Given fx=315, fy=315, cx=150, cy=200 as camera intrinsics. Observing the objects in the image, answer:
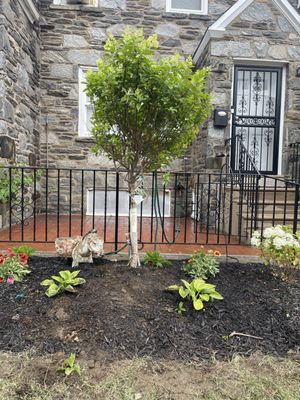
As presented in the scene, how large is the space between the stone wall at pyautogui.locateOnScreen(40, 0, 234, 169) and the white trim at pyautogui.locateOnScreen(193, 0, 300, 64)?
1.67 meters

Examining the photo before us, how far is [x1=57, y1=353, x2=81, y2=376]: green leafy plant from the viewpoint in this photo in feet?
5.64

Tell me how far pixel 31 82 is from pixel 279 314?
19.7ft

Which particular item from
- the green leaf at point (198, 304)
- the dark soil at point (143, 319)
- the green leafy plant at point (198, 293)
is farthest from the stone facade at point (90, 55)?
the green leaf at point (198, 304)

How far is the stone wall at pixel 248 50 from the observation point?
5.44 m

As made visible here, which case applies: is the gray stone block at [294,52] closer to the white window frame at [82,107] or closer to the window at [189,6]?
the window at [189,6]

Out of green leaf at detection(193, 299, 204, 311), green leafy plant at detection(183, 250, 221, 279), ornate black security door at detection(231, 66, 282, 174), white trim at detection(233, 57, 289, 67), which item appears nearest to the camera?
green leaf at detection(193, 299, 204, 311)

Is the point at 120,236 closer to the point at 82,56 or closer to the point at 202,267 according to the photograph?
the point at 202,267

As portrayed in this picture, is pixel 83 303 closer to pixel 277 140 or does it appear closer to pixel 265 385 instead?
pixel 265 385

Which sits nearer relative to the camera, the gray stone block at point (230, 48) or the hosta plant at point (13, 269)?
the hosta plant at point (13, 269)

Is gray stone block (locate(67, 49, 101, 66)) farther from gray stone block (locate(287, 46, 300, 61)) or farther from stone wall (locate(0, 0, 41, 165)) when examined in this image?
gray stone block (locate(287, 46, 300, 61))

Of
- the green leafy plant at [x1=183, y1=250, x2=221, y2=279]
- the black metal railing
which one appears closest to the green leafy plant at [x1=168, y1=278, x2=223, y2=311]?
the green leafy plant at [x1=183, y1=250, x2=221, y2=279]

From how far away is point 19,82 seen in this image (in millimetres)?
5520

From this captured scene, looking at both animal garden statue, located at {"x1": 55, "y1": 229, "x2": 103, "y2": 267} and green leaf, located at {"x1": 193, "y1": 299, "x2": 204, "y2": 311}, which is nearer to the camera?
green leaf, located at {"x1": 193, "y1": 299, "x2": 204, "y2": 311}

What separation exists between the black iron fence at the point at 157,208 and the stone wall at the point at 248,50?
0.72m
